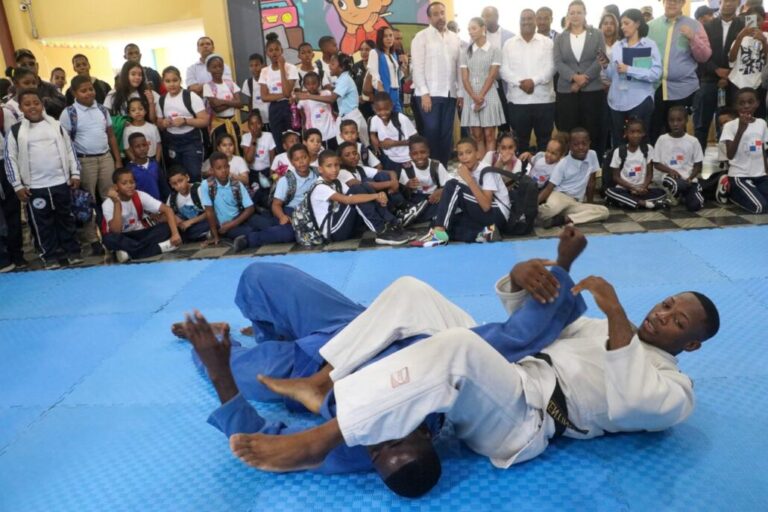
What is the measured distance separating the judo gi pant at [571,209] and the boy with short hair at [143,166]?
349cm

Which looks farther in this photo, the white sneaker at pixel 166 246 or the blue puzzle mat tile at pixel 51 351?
the white sneaker at pixel 166 246

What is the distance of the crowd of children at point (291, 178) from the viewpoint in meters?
4.79

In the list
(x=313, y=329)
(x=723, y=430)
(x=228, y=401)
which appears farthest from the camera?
(x=313, y=329)

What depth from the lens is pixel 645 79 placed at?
5.44 m

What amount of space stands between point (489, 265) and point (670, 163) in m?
2.57

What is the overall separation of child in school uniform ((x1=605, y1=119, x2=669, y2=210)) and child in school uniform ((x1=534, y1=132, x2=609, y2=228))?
30cm

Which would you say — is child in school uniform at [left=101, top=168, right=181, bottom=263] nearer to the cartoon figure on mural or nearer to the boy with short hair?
the boy with short hair

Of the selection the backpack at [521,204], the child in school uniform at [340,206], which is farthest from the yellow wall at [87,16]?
the backpack at [521,204]

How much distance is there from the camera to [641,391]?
1771 mm

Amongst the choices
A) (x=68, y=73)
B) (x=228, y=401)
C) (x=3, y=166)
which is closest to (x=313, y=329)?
(x=228, y=401)

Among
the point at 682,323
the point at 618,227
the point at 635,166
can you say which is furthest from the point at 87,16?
the point at 682,323

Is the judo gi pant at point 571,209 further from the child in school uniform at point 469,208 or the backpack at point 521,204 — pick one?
the child in school uniform at point 469,208

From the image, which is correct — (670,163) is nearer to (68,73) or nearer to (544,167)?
(544,167)

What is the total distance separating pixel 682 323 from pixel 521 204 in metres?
2.83
